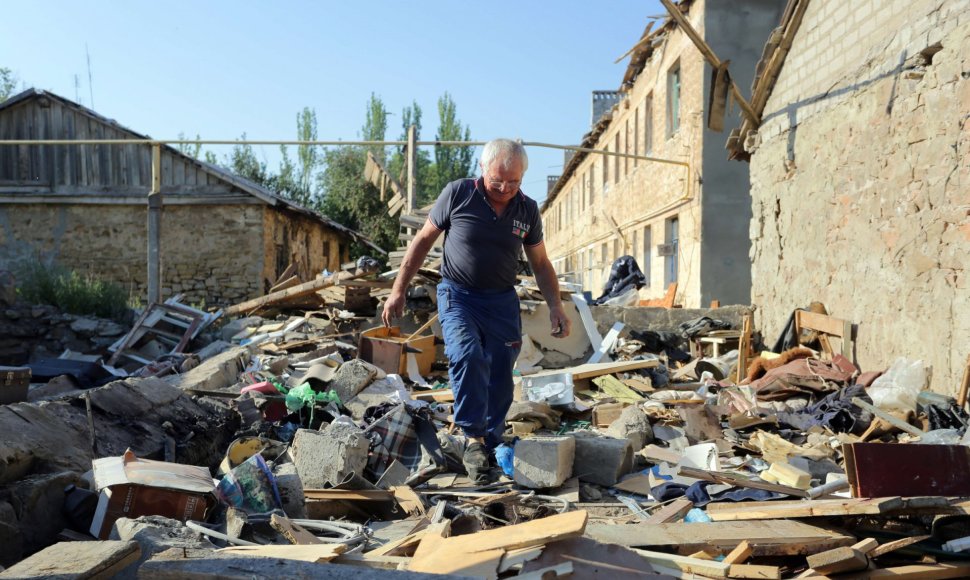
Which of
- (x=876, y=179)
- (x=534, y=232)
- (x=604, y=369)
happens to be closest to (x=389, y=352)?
(x=604, y=369)

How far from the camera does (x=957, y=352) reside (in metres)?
5.77

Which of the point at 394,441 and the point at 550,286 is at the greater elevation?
the point at 550,286

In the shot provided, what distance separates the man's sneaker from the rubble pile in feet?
0.26

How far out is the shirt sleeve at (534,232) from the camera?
16.1 ft

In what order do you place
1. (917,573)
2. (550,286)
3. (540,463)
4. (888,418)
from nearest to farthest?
(917,573) → (540,463) → (550,286) → (888,418)

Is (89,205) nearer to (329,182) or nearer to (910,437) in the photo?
(910,437)

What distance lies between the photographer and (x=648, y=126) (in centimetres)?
1800

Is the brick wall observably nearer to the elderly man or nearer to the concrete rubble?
the concrete rubble

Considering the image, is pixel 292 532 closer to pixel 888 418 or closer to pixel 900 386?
pixel 888 418

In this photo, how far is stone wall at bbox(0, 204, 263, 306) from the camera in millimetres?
17656

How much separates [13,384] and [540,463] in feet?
13.0

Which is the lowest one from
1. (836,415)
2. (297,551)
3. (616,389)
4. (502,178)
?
(616,389)

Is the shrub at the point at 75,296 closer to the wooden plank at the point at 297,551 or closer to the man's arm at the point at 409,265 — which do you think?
the man's arm at the point at 409,265

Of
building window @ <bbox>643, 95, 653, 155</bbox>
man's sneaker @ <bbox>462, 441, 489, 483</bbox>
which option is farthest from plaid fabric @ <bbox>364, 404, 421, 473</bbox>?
building window @ <bbox>643, 95, 653, 155</bbox>
